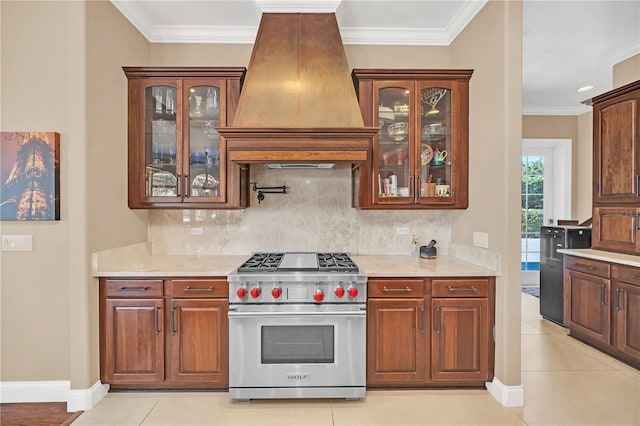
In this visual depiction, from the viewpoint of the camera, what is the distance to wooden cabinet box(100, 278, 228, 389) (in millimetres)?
2537

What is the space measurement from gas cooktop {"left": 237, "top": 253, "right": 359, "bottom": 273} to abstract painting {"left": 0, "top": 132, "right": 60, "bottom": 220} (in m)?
1.43

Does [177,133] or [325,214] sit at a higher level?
[177,133]

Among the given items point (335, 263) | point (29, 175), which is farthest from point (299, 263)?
point (29, 175)

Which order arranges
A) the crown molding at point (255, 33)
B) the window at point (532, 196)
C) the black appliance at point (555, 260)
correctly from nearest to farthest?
the crown molding at point (255, 33) → the black appliance at point (555, 260) → the window at point (532, 196)

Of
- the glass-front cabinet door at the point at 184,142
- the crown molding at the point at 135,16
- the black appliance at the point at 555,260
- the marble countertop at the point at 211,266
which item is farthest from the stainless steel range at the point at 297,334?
the black appliance at the point at 555,260

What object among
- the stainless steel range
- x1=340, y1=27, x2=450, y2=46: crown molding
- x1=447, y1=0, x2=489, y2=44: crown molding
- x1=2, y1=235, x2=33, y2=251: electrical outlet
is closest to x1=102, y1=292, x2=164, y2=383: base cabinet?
the stainless steel range

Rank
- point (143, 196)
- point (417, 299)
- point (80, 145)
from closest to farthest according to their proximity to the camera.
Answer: point (80, 145) < point (417, 299) < point (143, 196)

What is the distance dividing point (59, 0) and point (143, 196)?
1493 millimetres

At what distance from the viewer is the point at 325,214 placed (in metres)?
3.33

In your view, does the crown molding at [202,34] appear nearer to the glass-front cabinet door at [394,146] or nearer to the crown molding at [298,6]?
the crown molding at [298,6]

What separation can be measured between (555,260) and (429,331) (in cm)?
257

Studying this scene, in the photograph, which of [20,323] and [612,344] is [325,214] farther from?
[612,344]

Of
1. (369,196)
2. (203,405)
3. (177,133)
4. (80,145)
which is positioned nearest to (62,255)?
(80,145)

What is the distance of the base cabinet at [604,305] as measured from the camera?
9.93 ft
